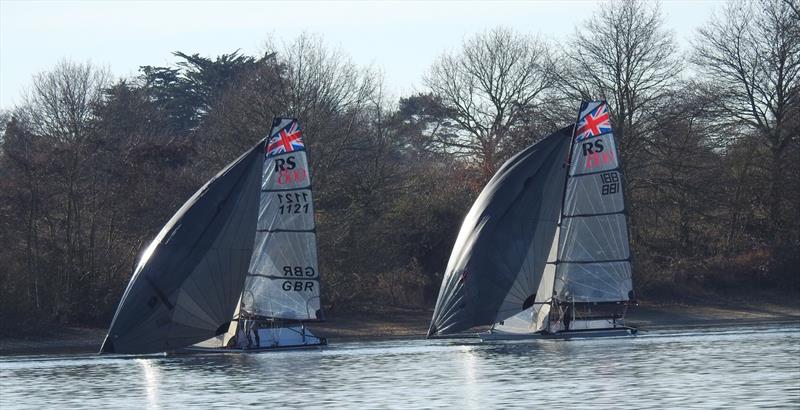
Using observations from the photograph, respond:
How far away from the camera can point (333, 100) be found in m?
53.3

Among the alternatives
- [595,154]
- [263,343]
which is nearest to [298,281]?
[263,343]

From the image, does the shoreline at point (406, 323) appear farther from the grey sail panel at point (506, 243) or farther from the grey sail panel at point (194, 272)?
the grey sail panel at point (506, 243)

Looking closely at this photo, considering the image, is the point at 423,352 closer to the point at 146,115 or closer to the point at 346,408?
the point at 346,408

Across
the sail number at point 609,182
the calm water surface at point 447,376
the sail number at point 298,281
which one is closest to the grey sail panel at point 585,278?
the calm water surface at point 447,376

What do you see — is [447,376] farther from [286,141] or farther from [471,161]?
[471,161]

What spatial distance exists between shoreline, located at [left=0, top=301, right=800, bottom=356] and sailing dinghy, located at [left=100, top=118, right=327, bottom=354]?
5.22m

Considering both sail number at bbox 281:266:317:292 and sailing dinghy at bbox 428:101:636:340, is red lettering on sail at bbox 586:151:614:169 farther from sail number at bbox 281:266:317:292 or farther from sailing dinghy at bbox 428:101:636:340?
sail number at bbox 281:266:317:292

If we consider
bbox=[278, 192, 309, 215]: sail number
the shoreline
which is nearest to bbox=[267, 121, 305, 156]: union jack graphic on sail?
bbox=[278, 192, 309, 215]: sail number

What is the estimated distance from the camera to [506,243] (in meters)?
39.1

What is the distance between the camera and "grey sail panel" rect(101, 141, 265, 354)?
36406mm

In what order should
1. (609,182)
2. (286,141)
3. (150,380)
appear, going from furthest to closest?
(609,182) → (286,141) → (150,380)

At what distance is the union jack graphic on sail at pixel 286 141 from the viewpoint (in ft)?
123

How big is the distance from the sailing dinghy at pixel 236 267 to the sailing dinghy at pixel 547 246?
4339 mm

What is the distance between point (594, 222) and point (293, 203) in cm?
872
